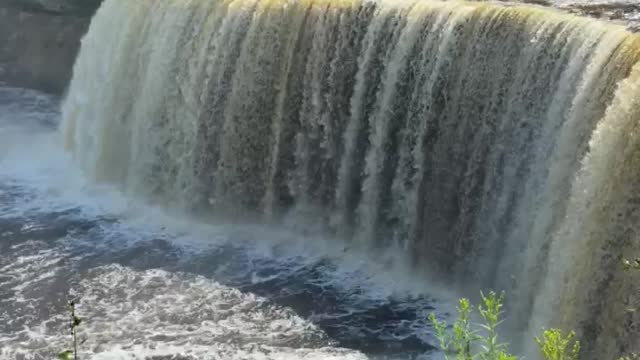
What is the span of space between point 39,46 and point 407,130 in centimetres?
1055

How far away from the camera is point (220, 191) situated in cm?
1330

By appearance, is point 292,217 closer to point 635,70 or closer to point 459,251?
point 459,251

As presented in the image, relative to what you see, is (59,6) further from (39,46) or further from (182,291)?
(182,291)

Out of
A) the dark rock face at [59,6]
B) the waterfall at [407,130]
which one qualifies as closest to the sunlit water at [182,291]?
the waterfall at [407,130]

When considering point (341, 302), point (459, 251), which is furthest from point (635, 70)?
point (341, 302)

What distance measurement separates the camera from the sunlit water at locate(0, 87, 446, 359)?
1001 centimetres

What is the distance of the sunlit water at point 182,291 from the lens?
10008mm

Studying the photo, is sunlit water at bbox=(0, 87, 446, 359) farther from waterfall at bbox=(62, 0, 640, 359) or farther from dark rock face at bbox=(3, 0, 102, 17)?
dark rock face at bbox=(3, 0, 102, 17)

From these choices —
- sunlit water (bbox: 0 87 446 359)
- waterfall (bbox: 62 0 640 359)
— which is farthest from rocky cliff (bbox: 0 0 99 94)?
sunlit water (bbox: 0 87 446 359)

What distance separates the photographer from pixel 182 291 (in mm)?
11211

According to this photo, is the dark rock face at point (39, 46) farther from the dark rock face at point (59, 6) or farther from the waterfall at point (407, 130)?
the waterfall at point (407, 130)

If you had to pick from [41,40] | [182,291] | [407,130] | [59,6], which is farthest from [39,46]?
[407,130]

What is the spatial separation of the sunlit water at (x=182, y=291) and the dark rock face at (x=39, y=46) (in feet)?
17.2

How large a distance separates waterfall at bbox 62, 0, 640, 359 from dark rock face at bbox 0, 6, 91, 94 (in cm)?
333
